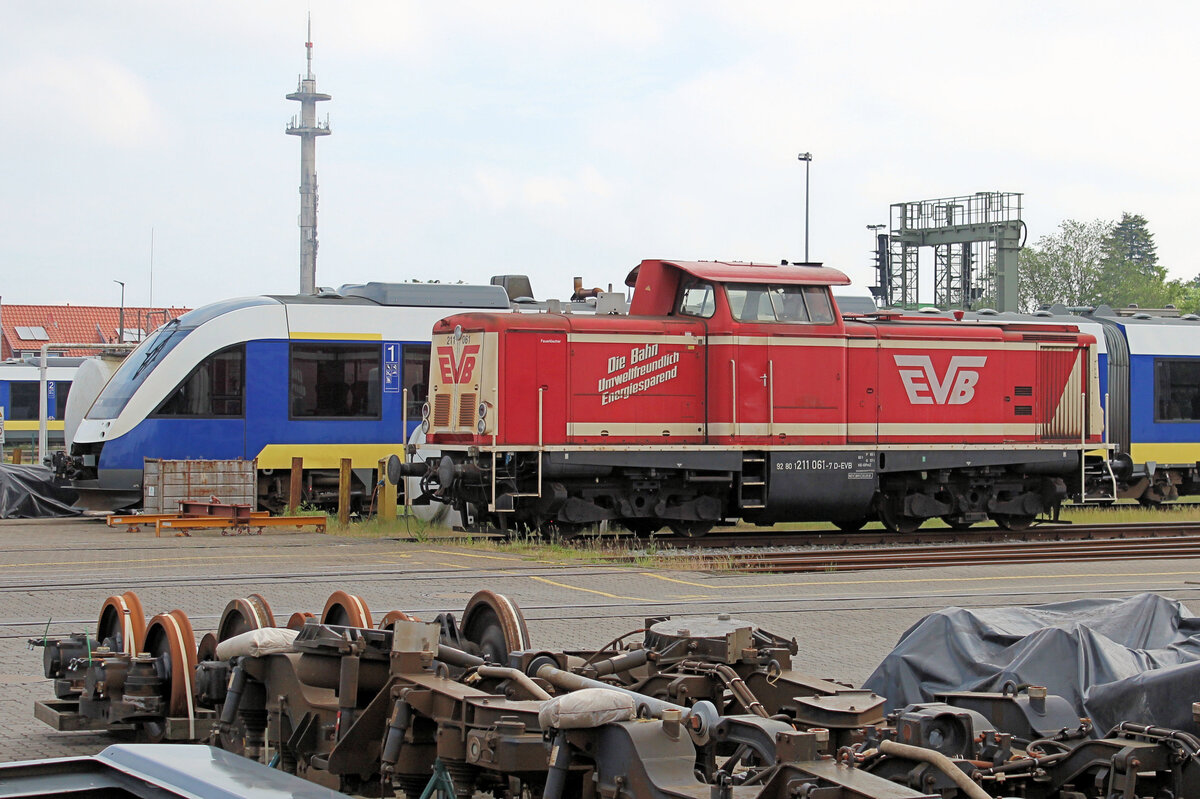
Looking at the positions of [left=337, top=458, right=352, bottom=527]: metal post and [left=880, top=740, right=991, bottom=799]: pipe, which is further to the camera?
[left=337, top=458, right=352, bottom=527]: metal post

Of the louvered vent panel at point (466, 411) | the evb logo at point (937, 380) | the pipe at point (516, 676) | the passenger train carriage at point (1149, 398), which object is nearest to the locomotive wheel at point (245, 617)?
the pipe at point (516, 676)

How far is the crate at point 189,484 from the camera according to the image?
70.4 ft

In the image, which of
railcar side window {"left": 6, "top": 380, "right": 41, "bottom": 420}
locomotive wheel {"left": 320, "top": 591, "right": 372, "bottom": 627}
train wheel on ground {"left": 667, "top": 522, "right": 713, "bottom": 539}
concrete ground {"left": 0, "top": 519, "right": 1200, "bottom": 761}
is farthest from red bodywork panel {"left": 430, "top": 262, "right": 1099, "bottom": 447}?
railcar side window {"left": 6, "top": 380, "right": 41, "bottom": 420}

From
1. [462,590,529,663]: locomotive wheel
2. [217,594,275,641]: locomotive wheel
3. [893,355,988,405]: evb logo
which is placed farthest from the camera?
[893,355,988,405]: evb logo

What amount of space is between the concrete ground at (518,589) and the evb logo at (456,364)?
2425mm

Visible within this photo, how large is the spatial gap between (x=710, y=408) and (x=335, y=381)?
6805 millimetres

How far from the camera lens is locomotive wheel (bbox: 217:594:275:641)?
295 inches

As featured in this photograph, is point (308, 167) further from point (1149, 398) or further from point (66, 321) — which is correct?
point (1149, 398)

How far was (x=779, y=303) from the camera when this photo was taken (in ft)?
64.8

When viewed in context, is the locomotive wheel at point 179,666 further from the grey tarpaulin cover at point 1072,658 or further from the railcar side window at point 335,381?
the railcar side window at point 335,381

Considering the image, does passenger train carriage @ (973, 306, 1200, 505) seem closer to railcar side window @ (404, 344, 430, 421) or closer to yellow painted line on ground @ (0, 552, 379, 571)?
railcar side window @ (404, 344, 430, 421)

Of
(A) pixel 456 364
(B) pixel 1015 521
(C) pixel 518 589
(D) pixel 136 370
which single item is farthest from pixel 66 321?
(C) pixel 518 589

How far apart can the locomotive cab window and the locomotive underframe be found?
1.91m

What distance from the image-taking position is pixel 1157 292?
97188 millimetres
